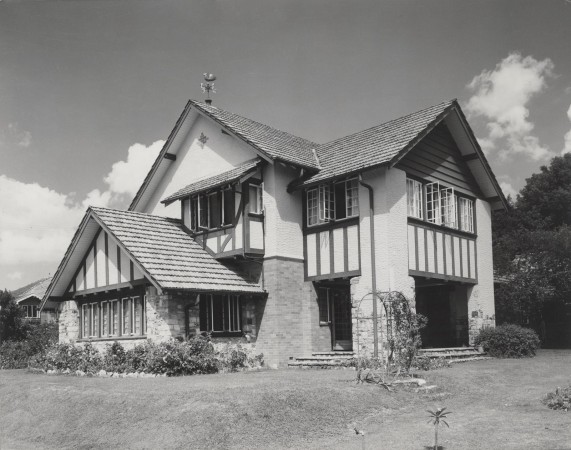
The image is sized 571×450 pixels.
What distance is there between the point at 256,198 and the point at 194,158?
475 cm

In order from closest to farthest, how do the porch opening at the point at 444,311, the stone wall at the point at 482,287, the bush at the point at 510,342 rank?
the bush at the point at 510,342 < the stone wall at the point at 482,287 < the porch opening at the point at 444,311

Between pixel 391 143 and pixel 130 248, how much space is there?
967 centimetres

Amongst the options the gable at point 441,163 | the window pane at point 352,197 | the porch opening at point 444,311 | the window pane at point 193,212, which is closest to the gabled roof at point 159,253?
the window pane at point 193,212

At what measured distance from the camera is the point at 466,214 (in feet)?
83.0

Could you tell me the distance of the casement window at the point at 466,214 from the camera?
25094mm

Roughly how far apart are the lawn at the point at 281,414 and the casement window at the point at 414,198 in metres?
6.53

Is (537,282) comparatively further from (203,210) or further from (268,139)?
(203,210)

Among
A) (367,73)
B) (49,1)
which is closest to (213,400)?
(49,1)

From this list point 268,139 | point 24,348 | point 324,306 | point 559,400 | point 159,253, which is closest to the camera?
point 559,400

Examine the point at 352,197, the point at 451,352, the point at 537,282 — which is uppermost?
the point at 352,197

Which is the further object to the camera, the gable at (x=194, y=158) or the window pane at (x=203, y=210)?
the gable at (x=194, y=158)

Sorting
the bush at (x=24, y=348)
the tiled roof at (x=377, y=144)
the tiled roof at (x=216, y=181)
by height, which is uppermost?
the tiled roof at (x=377, y=144)

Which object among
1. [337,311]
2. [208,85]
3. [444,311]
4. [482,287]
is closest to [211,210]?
[337,311]

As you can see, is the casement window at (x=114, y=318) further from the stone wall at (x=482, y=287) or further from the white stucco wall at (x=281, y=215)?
the stone wall at (x=482, y=287)
